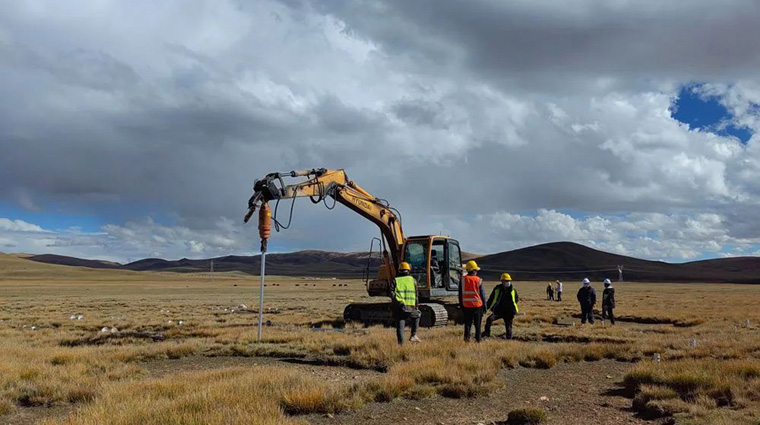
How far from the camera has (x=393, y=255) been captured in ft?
71.5

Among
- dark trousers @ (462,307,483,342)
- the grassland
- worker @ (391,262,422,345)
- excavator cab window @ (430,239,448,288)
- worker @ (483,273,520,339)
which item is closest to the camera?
the grassland

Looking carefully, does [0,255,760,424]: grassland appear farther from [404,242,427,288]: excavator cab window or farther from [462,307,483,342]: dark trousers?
[404,242,427,288]: excavator cab window

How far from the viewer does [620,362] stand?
13367 millimetres

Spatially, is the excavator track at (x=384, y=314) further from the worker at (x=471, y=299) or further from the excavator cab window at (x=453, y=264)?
the worker at (x=471, y=299)

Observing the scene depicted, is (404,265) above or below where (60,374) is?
above

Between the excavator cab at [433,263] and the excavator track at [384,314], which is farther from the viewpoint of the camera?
the excavator cab at [433,263]

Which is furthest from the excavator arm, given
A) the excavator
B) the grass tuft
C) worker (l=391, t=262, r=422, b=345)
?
the grass tuft

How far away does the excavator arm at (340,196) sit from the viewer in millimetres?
17422

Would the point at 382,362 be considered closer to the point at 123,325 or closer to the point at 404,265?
the point at 404,265

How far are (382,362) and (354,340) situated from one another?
9.00 ft

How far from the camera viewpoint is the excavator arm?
17422 millimetres

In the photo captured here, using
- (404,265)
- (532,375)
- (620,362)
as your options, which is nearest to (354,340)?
(404,265)

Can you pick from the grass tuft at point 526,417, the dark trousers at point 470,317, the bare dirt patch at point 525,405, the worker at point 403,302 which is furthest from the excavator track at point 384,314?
the grass tuft at point 526,417

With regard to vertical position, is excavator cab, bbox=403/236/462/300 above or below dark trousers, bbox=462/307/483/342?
above
